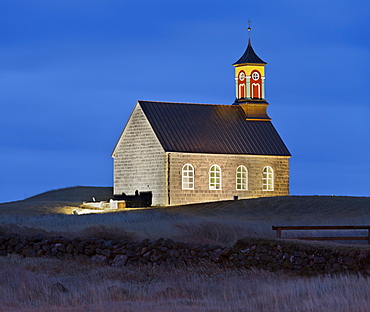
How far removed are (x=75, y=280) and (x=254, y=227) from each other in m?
13.6

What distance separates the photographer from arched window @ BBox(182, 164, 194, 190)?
51.2 metres

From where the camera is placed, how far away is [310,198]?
46.9 m

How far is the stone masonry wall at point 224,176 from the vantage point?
5069cm

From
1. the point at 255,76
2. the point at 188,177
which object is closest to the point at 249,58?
the point at 255,76

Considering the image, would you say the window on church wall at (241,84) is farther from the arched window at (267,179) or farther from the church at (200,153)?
the arched window at (267,179)

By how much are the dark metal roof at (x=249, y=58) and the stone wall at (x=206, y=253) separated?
34978 mm

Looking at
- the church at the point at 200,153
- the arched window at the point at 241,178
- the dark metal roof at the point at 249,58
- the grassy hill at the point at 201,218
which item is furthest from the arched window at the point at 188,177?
the dark metal roof at the point at 249,58

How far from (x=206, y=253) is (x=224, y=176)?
31185 millimetres

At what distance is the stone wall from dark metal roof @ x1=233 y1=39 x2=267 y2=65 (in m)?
35.0

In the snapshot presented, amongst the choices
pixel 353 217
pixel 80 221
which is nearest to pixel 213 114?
pixel 353 217

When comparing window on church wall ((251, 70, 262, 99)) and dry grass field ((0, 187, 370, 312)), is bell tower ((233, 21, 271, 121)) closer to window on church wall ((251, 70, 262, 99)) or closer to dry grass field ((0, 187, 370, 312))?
window on church wall ((251, 70, 262, 99))

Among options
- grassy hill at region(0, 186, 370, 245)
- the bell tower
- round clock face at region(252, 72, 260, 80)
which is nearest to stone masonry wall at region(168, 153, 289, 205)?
grassy hill at region(0, 186, 370, 245)

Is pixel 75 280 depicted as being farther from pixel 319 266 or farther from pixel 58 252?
pixel 319 266

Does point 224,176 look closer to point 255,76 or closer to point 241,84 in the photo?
point 241,84
